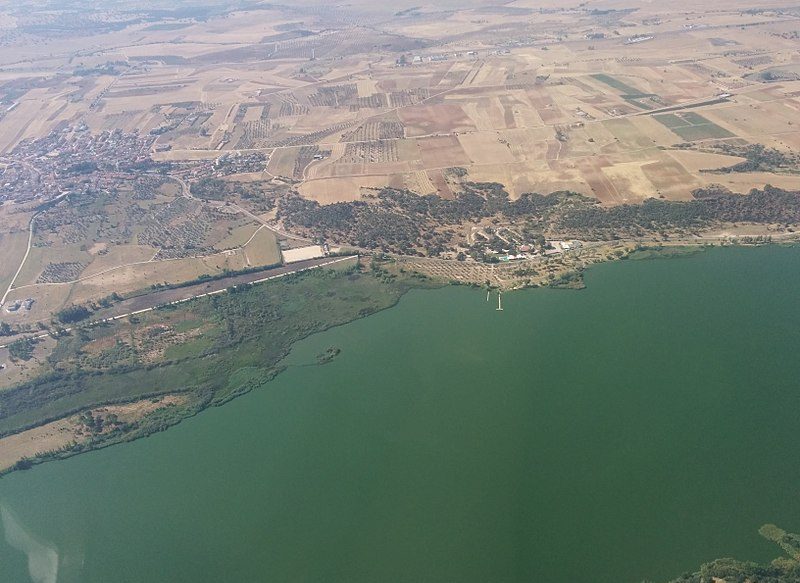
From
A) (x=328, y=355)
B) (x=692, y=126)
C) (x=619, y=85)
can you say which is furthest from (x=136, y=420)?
(x=619, y=85)

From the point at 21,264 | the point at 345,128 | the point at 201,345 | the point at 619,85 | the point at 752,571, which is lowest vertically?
the point at 752,571

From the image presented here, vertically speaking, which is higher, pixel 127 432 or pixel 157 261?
pixel 157 261

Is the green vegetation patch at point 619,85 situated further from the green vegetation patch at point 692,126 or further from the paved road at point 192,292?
the paved road at point 192,292

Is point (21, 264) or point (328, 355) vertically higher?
point (21, 264)

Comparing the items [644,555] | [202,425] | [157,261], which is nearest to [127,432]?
[202,425]

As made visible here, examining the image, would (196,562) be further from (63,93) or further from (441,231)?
(63,93)

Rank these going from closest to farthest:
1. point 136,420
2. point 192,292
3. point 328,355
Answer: point 136,420 → point 328,355 → point 192,292

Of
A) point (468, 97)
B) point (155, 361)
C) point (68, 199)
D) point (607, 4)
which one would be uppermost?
point (607, 4)

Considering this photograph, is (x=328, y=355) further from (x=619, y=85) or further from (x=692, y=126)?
(x=619, y=85)

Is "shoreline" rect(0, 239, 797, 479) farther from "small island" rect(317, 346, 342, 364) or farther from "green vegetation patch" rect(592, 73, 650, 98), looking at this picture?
"green vegetation patch" rect(592, 73, 650, 98)

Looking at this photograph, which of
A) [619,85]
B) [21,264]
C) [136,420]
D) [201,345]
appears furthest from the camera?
[619,85]

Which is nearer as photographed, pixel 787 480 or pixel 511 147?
pixel 787 480
